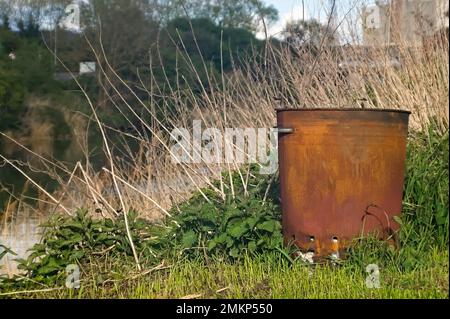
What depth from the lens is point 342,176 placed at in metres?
4.06

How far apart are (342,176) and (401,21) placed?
3.15 m

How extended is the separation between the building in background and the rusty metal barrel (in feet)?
8.09

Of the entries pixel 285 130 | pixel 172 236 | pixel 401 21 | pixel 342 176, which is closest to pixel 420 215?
pixel 342 176

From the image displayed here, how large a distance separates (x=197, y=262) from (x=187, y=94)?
2346 mm

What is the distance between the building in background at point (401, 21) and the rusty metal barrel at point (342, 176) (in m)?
2.47

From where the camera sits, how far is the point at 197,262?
A: 4.34 meters

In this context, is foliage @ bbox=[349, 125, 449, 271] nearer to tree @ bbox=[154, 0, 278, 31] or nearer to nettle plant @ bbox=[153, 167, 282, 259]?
nettle plant @ bbox=[153, 167, 282, 259]

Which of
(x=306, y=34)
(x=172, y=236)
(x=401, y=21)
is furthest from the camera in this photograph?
(x=306, y=34)

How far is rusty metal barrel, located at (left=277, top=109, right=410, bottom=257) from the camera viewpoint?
13.3 ft

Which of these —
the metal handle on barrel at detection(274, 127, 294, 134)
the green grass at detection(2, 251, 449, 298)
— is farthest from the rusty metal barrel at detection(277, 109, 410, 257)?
the green grass at detection(2, 251, 449, 298)

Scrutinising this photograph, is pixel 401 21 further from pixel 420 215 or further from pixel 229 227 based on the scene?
pixel 229 227

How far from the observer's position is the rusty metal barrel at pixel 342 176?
13.3 ft

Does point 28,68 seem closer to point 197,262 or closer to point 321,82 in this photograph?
point 321,82

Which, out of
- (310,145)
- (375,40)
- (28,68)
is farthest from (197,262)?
(28,68)
